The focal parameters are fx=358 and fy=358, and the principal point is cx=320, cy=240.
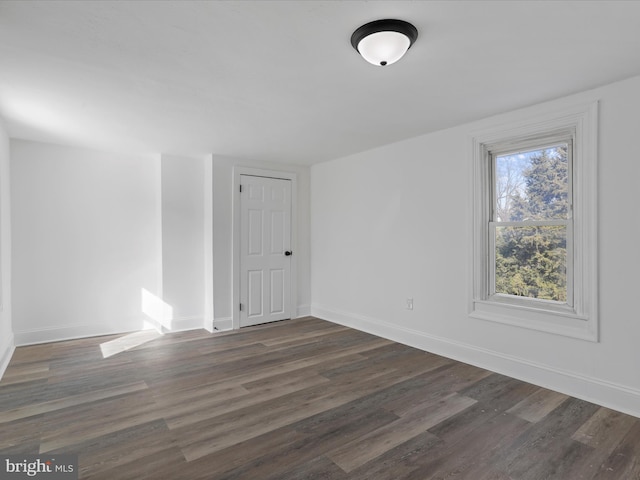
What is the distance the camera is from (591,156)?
2672 mm

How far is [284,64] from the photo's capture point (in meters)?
2.30

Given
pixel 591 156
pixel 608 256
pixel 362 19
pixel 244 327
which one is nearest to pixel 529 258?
pixel 608 256

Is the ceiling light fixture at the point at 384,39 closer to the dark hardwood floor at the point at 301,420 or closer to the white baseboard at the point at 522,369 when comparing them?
the dark hardwood floor at the point at 301,420

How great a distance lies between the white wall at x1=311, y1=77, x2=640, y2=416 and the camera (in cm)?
254

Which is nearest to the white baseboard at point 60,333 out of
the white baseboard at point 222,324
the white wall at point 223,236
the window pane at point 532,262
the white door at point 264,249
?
the white baseboard at point 222,324

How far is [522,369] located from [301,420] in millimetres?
1985

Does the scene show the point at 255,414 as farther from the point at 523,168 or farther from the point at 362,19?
Result: the point at 523,168

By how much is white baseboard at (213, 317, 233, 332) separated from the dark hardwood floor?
0.92 meters

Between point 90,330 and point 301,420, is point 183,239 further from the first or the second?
point 301,420

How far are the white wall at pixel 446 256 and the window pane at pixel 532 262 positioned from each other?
1.01 feet

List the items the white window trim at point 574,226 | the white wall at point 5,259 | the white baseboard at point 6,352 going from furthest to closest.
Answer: the white wall at point 5,259 < the white baseboard at point 6,352 < the white window trim at point 574,226

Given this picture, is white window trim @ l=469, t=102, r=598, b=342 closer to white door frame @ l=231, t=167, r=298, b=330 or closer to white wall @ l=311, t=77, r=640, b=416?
white wall @ l=311, t=77, r=640, b=416

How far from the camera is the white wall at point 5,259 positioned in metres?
3.42

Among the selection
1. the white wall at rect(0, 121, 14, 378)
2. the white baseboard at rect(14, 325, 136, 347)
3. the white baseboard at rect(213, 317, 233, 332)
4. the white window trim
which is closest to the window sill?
the white window trim
